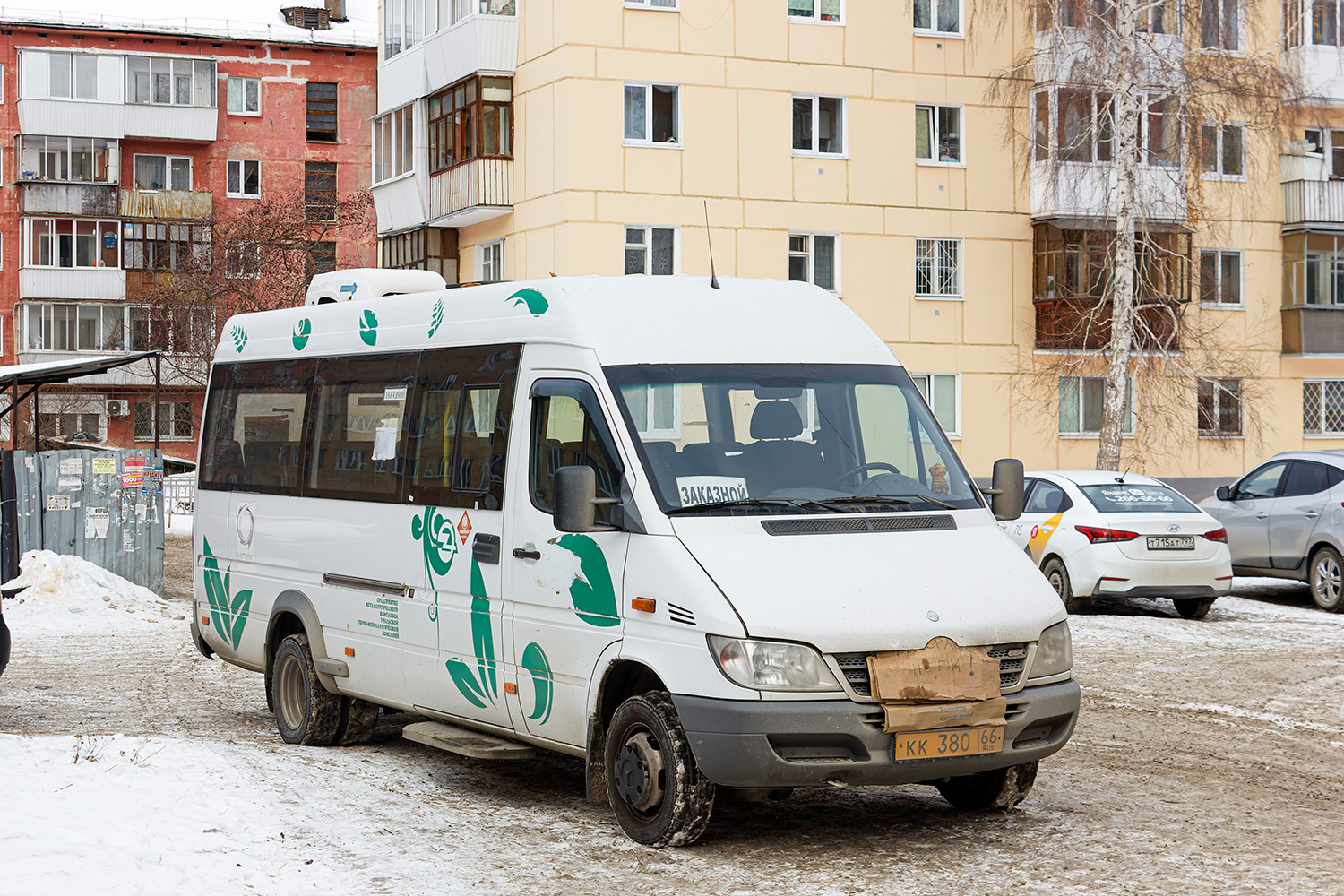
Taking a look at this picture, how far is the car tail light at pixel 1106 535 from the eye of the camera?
17453mm

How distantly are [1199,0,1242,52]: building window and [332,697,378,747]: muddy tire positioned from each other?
1158 inches

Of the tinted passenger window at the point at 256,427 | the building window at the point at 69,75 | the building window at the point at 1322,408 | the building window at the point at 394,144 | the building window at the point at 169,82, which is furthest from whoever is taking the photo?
the building window at the point at 169,82

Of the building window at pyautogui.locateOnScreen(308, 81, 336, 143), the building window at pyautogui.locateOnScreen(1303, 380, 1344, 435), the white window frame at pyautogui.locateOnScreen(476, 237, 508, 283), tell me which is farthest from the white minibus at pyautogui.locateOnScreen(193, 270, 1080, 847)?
the building window at pyautogui.locateOnScreen(308, 81, 336, 143)

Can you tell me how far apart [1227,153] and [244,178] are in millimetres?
38561

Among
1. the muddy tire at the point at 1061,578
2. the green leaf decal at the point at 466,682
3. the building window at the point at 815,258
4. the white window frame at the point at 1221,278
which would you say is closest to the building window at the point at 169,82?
the building window at the point at 815,258

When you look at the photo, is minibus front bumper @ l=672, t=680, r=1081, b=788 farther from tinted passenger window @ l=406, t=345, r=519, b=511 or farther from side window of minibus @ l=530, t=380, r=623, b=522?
tinted passenger window @ l=406, t=345, r=519, b=511

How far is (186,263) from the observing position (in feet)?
191

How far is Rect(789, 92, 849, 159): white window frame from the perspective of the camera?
3466 centimetres

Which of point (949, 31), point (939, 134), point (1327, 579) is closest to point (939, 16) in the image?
point (949, 31)

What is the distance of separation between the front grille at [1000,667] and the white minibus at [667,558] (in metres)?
0.01

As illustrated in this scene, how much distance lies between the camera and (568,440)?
319 inches

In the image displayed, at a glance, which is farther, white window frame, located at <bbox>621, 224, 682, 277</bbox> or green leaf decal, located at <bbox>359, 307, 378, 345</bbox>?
white window frame, located at <bbox>621, 224, 682, 277</bbox>

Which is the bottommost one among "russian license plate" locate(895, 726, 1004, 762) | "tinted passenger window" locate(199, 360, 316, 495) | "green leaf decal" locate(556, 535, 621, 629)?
"russian license plate" locate(895, 726, 1004, 762)

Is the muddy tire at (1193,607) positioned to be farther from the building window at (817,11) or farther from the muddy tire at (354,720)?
the building window at (817,11)
